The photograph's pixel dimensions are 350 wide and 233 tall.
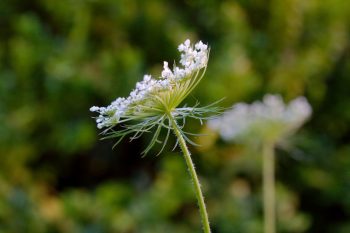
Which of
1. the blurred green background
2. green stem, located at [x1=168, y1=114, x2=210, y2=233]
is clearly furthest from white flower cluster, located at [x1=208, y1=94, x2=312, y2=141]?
the blurred green background

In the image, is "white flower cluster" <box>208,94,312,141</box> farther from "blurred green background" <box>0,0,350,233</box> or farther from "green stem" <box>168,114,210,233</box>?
"blurred green background" <box>0,0,350,233</box>

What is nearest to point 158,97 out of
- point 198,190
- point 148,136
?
point 198,190

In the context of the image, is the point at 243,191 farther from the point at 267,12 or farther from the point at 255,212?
the point at 267,12

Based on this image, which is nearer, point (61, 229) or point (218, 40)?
point (61, 229)

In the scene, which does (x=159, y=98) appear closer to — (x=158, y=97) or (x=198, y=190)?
(x=158, y=97)

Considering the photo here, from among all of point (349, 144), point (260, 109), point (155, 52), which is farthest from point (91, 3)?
point (260, 109)

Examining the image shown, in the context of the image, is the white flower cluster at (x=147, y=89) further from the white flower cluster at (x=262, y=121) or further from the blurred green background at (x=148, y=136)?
the blurred green background at (x=148, y=136)

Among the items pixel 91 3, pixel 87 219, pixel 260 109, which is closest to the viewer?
pixel 260 109

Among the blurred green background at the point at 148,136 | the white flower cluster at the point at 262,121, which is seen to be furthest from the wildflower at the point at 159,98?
the blurred green background at the point at 148,136
